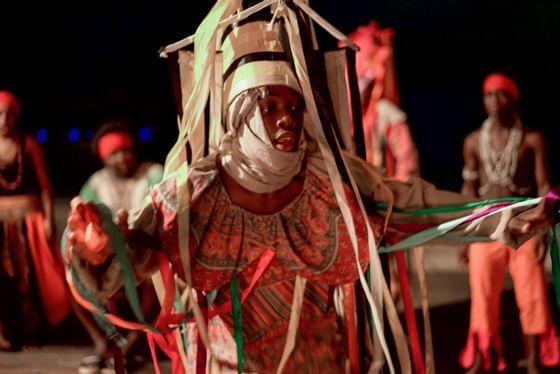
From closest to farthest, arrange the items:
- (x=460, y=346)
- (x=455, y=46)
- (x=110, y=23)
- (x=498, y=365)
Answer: (x=498, y=365), (x=460, y=346), (x=455, y=46), (x=110, y=23)

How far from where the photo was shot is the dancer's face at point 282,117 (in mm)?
2803

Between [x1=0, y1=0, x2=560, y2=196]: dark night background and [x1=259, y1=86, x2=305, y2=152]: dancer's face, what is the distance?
36.0 ft

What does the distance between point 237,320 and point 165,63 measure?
1361 cm

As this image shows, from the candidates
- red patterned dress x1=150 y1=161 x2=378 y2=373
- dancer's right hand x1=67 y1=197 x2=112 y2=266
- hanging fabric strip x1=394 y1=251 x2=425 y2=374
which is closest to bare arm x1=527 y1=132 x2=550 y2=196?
hanging fabric strip x1=394 y1=251 x2=425 y2=374

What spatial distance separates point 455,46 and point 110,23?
7.50 meters

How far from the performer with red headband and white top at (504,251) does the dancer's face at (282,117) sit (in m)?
2.81

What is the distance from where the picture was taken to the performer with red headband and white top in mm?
5336

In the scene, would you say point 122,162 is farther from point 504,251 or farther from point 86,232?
point 86,232

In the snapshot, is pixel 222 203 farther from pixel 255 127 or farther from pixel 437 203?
pixel 437 203

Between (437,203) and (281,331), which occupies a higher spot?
(437,203)

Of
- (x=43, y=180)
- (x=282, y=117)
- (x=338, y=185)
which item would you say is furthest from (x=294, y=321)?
(x=43, y=180)

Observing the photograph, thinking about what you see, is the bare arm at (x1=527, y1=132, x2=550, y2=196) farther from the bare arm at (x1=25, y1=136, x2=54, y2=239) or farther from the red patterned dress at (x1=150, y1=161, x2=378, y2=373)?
the bare arm at (x1=25, y1=136, x2=54, y2=239)

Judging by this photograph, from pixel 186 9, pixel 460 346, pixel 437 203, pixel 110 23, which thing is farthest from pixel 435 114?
pixel 437 203

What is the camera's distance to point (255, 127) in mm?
2838
